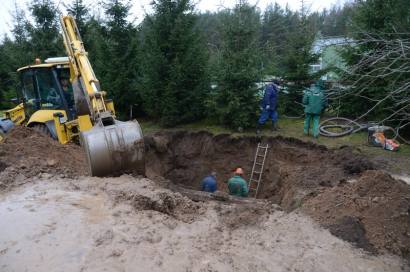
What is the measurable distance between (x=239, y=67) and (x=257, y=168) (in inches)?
128

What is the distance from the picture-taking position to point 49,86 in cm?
965

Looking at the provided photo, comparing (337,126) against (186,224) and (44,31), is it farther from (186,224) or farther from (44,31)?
(44,31)

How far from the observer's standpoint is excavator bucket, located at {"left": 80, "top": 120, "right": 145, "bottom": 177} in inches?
245

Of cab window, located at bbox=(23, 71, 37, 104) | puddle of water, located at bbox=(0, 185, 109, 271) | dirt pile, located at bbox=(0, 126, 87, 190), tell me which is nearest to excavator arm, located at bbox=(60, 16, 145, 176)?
puddle of water, located at bbox=(0, 185, 109, 271)

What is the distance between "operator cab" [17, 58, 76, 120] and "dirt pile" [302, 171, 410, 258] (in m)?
6.66

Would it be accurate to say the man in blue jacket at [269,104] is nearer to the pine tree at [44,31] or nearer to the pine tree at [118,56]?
the pine tree at [118,56]

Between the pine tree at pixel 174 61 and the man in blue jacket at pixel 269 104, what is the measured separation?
233cm

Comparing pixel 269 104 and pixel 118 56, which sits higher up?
pixel 118 56

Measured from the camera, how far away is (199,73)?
1255 centimetres

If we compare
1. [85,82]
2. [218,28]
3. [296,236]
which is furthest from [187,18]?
[296,236]

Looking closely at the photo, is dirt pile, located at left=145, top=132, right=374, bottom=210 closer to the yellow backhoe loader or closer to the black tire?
the yellow backhoe loader

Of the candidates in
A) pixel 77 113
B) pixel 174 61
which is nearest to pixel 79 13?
pixel 174 61

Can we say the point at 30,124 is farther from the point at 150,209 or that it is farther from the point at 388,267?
the point at 388,267

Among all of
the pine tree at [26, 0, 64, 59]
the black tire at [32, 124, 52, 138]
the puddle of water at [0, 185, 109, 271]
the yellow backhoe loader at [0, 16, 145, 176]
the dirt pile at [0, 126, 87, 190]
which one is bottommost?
the puddle of water at [0, 185, 109, 271]
